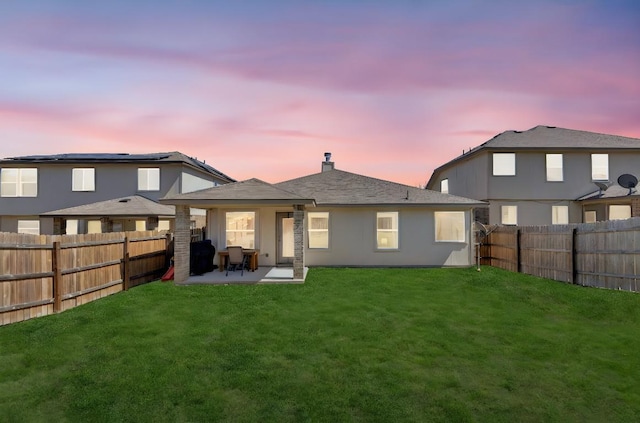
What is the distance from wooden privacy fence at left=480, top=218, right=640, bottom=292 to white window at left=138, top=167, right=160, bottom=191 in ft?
69.3

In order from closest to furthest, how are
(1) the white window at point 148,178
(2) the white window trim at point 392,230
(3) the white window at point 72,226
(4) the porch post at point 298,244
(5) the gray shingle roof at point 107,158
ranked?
(4) the porch post at point 298,244, (2) the white window trim at point 392,230, (5) the gray shingle roof at point 107,158, (1) the white window at point 148,178, (3) the white window at point 72,226

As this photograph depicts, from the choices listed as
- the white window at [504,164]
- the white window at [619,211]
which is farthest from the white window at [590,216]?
the white window at [504,164]

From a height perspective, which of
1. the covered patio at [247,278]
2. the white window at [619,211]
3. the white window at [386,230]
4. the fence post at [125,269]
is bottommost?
the covered patio at [247,278]

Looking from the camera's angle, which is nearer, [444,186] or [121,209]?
[121,209]

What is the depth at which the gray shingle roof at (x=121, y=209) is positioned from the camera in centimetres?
2038

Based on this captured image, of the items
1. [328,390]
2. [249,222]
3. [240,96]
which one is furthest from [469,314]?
[240,96]

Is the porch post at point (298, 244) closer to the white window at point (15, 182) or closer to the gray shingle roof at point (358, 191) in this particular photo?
the gray shingle roof at point (358, 191)

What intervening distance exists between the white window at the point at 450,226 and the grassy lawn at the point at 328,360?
6.96 m

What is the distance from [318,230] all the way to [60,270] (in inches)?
408

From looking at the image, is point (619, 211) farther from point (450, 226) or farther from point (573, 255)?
point (573, 255)

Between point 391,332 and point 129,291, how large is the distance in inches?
347

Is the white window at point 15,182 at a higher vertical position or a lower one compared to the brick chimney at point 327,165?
lower

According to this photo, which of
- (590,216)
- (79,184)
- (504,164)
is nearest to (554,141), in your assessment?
(504,164)

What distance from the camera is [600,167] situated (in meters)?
22.8
